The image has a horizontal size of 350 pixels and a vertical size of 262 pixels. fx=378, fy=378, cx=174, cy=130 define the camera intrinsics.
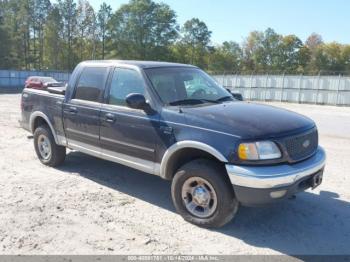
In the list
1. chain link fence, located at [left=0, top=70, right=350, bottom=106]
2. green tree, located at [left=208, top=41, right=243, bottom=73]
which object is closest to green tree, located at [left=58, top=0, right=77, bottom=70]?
green tree, located at [left=208, top=41, right=243, bottom=73]

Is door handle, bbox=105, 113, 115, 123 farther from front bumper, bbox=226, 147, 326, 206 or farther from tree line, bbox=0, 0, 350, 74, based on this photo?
tree line, bbox=0, 0, 350, 74

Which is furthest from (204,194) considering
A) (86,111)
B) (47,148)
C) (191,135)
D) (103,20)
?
(103,20)

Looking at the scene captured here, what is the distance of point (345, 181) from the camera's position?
637cm

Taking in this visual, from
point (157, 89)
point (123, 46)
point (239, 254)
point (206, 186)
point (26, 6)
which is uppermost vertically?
point (26, 6)

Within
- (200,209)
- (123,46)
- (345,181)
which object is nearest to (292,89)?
(345,181)

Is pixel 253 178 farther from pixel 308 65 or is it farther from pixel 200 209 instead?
pixel 308 65

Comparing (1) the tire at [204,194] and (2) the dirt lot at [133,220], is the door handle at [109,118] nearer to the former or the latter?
(2) the dirt lot at [133,220]

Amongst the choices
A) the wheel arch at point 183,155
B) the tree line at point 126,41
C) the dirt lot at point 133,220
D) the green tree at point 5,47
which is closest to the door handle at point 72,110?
the dirt lot at point 133,220

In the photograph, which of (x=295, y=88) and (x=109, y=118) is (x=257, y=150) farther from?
(x=295, y=88)

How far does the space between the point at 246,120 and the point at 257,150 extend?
43 centimetres

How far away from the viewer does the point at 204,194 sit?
4.47 metres

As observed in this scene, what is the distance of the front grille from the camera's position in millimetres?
4250

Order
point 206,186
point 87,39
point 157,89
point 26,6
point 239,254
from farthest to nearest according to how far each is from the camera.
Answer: point 87,39 → point 26,6 → point 157,89 → point 206,186 → point 239,254

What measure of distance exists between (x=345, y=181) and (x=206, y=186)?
3.15m
